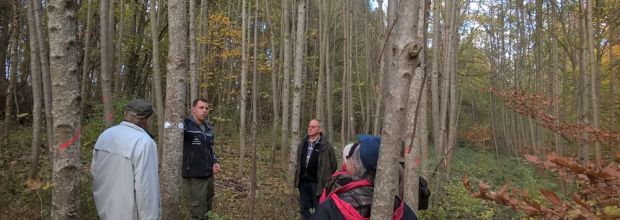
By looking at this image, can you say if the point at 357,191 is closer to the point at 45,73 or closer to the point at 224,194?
the point at 45,73

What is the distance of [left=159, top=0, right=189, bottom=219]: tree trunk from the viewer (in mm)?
4496

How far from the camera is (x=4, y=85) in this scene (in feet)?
48.5

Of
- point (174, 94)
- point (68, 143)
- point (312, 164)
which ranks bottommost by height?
point (312, 164)

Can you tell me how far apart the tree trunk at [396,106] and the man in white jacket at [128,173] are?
1857mm

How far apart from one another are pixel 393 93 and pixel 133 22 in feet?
50.2

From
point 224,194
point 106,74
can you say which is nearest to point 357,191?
point 106,74

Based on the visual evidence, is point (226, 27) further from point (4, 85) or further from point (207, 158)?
point (207, 158)

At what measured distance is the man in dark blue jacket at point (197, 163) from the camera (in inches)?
202

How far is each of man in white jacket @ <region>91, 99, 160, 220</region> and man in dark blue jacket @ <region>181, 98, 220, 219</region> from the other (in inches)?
74.6

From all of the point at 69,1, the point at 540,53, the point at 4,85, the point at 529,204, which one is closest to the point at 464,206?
the point at 529,204

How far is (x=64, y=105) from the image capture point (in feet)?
9.59

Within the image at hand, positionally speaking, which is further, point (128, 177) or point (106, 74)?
point (106, 74)

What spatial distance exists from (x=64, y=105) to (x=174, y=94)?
161 centimetres

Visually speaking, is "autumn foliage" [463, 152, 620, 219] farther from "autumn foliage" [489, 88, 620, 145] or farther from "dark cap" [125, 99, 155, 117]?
"autumn foliage" [489, 88, 620, 145]
